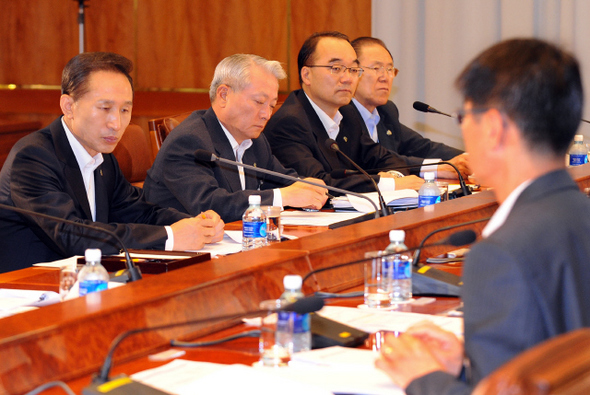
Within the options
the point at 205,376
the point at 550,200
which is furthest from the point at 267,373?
the point at 550,200

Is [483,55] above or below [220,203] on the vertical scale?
above

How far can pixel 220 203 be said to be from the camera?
116 inches

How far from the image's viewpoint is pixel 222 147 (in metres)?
3.24

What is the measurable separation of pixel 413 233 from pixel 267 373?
1063 mm

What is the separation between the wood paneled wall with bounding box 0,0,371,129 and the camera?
586 cm

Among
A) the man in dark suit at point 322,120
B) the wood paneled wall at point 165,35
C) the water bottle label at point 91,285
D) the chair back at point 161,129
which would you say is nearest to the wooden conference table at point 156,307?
the water bottle label at point 91,285

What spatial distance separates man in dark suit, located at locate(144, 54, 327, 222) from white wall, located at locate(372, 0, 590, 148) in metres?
2.91

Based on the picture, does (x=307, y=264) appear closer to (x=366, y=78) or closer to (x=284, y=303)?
(x=284, y=303)

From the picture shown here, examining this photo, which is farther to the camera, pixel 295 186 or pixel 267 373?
pixel 295 186

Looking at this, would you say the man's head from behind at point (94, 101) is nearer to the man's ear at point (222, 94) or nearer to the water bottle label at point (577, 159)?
the man's ear at point (222, 94)

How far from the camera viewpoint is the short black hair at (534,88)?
958 mm

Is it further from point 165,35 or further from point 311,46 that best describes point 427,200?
point 165,35

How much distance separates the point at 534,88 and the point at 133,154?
3.41 m

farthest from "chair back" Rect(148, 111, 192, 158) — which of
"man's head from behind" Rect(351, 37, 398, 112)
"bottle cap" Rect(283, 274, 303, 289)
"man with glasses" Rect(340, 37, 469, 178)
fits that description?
"bottle cap" Rect(283, 274, 303, 289)
